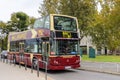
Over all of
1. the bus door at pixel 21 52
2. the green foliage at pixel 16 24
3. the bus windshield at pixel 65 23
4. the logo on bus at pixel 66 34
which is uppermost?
the green foliage at pixel 16 24

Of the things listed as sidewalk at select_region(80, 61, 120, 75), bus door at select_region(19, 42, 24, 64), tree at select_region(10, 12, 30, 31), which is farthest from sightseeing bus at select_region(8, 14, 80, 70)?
tree at select_region(10, 12, 30, 31)

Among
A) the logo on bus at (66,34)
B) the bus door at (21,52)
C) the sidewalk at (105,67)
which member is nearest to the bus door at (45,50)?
the logo on bus at (66,34)

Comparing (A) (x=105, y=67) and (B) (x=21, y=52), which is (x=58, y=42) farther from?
(B) (x=21, y=52)

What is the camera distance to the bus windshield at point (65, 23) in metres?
21.0

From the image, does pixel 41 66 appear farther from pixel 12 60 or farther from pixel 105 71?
pixel 12 60

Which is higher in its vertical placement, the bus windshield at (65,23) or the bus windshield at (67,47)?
the bus windshield at (65,23)

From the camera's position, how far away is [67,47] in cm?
2094

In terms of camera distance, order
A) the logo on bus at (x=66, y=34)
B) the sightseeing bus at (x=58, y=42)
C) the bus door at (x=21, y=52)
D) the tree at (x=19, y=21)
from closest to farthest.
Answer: the sightseeing bus at (x=58, y=42), the logo on bus at (x=66, y=34), the bus door at (x=21, y=52), the tree at (x=19, y=21)

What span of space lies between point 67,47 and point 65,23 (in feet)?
6.13

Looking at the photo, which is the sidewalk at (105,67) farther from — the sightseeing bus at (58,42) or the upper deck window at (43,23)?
the upper deck window at (43,23)

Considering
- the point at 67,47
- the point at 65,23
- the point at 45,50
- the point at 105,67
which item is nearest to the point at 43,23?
the point at 65,23

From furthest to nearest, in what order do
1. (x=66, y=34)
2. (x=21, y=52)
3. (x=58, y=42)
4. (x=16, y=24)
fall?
(x=16, y=24) < (x=21, y=52) < (x=66, y=34) < (x=58, y=42)

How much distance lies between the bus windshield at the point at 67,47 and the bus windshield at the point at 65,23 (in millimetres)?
977

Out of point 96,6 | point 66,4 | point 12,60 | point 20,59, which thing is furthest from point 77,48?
point 96,6
